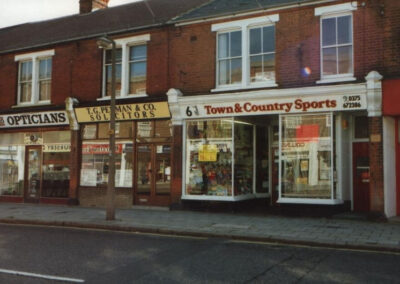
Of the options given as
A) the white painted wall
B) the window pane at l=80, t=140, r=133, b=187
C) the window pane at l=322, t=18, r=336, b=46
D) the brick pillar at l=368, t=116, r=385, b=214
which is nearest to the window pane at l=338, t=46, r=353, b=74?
the window pane at l=322, t=18, r=336, b=46

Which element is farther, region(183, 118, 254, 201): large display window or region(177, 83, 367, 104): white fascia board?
region(183, 118, 254, 201): large display window

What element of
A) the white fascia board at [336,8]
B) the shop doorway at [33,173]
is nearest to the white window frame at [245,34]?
the white fascia board at [336,8]

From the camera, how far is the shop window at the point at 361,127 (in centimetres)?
1402

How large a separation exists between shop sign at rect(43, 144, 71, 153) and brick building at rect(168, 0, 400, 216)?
Answer: 5.15 metres

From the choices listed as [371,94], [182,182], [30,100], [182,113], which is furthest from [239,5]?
[30,100]

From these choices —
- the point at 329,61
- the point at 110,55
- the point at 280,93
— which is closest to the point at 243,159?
the point at 280,93

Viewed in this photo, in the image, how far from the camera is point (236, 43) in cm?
1511

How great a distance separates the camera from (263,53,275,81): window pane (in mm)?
14484

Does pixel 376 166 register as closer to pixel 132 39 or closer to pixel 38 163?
pixel 132 39

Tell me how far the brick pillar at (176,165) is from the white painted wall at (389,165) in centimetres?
665

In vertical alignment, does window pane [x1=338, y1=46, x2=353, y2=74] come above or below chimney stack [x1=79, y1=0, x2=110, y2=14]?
below

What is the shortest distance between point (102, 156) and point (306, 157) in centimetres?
797

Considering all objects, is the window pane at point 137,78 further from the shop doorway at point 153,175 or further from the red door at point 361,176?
the red door at point 361,176

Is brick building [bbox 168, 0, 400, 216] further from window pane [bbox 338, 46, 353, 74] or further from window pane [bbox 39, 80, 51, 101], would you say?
window pane [bbox 39, 80, 51, 101]
